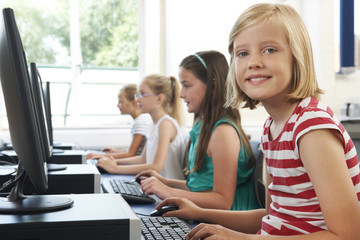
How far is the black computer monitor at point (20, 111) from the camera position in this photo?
0.79 metres

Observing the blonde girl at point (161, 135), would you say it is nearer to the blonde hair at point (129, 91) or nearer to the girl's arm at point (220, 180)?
the blonde hair at point (129, 91)

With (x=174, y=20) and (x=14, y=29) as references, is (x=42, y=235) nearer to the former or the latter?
(x=14, y=29)

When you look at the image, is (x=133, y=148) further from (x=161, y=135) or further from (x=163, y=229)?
(x=163, y=229)

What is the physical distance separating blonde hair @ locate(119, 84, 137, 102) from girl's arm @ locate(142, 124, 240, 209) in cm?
195

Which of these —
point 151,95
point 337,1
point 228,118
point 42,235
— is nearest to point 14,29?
point 42,235

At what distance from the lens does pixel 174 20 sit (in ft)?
12.6

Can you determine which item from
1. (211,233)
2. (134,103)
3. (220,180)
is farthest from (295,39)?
(134,103)

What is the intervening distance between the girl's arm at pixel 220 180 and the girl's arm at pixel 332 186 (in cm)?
73

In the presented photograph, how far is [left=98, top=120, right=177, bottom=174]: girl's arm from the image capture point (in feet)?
7.92

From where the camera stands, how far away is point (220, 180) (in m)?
1.64

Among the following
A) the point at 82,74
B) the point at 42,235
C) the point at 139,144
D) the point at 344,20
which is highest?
the point at 344,20

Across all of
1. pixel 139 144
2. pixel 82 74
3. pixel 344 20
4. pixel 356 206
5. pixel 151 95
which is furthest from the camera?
pixel 82 74

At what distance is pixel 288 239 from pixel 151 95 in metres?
2.07

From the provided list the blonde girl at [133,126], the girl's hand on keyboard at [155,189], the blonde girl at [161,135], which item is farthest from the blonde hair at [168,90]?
the girl's hand on keyboard at [155,189]
